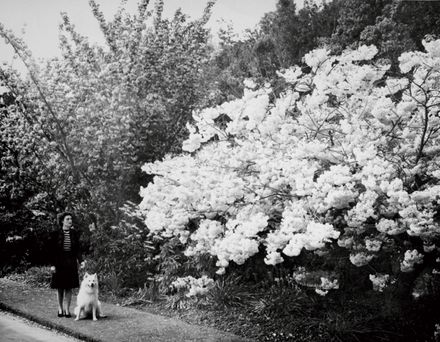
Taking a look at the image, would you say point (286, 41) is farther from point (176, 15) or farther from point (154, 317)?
point (154, 317)

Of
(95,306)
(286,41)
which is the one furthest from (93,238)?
(286,41)

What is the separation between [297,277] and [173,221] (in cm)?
159

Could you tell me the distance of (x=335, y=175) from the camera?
13.0 ft

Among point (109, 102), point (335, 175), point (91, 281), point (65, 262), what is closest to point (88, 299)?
point (91, 281)

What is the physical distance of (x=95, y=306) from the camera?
5.92 m

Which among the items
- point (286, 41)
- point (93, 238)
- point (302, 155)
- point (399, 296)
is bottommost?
point (399, 296)

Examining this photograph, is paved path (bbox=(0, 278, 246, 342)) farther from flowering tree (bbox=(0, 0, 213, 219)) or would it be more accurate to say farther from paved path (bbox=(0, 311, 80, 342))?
flowering tree (bbox=(0, 0, 213, 219))

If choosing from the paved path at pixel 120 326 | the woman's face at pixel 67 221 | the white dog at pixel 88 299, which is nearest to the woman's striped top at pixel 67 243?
the woman's face at pixel 67 221

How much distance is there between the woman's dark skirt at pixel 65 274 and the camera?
6062mm

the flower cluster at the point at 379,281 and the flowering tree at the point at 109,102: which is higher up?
the flowering tree at the point at 109,102

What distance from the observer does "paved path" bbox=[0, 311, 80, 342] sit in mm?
5352

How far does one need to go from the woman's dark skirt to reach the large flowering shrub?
164 centimetres

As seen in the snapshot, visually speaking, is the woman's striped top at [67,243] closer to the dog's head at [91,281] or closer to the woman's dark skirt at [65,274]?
the woman's dark skirt at [65,274]

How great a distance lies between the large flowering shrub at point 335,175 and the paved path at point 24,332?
186 cm
